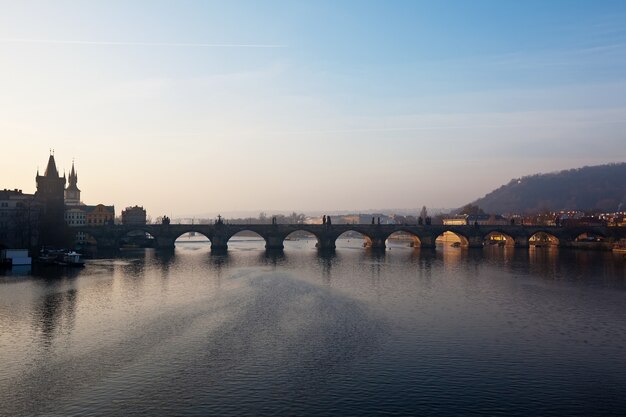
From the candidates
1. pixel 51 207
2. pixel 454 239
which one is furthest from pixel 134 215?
pixel 454 239

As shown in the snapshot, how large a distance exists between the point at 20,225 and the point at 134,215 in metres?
76.0

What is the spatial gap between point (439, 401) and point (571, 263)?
6407 centimetres

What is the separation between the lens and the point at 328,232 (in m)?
111

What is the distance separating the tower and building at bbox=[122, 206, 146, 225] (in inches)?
522

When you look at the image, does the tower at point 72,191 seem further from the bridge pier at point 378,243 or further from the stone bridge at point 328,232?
the bridge pier at point 378,243

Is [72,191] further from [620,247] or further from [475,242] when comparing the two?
[620,247]

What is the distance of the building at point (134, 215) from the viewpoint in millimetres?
154275

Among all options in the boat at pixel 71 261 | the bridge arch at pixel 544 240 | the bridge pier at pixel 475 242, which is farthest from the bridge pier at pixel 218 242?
the bridge arch at pixel 544 240

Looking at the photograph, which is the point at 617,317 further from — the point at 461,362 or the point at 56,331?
the point at 56,331

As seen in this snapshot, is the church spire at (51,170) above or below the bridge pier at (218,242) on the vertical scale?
above

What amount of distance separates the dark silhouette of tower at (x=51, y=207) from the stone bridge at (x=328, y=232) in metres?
7.39

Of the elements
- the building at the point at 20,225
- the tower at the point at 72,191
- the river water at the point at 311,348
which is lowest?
the river water at the point at 311,348

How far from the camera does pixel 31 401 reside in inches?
811

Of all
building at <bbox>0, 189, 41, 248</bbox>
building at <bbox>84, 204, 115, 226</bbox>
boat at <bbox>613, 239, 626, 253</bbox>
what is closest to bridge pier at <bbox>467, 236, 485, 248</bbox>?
boat at <bbox>613, 239, 626, 253</bbox>
